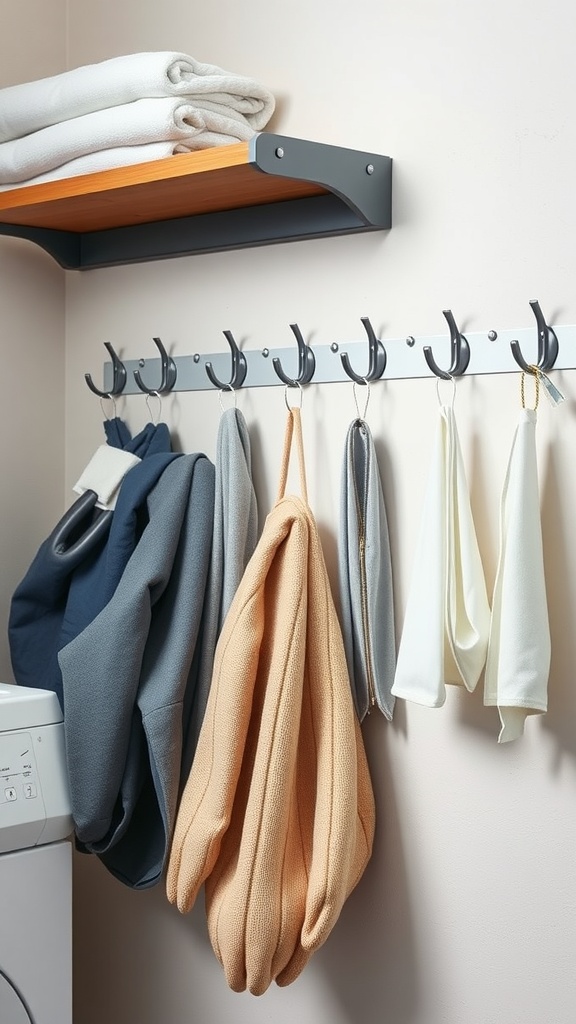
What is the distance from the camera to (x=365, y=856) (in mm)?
1443

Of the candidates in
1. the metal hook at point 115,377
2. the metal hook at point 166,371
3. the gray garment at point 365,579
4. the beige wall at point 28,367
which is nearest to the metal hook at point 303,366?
the gray garment at point 365,579

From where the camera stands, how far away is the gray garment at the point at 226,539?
61.1 inches

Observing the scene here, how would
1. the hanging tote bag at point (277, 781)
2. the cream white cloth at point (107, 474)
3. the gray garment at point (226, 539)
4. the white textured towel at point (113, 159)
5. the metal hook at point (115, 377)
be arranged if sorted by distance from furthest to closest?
1. the metal hook at point (115, 377)
2. the cream white cloth at point (107, 474)
3. the gray garment at point (226, 539)
4. the white textured towel at point (113, 159)
5. the hanging tote bag at point (277, 781)

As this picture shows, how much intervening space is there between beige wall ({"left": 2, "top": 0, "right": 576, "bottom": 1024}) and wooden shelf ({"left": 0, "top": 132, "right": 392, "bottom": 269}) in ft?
0.12

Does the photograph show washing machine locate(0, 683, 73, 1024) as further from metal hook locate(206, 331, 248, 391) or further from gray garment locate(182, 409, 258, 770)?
metal hook locate(206, 331, 248, 391)

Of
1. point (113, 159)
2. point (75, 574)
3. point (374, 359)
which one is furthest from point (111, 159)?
point (75, 574)

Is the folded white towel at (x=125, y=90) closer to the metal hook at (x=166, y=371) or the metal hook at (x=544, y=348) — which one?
the metal hook at (x=166, y=371)

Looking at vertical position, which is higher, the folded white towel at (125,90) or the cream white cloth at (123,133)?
the folded white towel at (125,90)

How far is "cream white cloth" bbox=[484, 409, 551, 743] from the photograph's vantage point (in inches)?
48.4

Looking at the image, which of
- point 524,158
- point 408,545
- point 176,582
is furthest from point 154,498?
point 524,158

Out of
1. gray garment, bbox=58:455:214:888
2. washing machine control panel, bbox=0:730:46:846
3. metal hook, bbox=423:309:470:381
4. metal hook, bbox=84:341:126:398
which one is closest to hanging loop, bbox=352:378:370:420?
metal hook, bbox=423:309:470:381

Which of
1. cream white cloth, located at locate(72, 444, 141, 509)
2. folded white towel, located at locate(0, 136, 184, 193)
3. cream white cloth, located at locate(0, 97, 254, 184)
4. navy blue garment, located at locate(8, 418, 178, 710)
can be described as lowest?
navy blue garment, located at locate(8, 418, 178, 710)

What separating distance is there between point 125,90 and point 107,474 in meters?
0.56

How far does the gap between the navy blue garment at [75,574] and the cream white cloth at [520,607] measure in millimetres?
566
